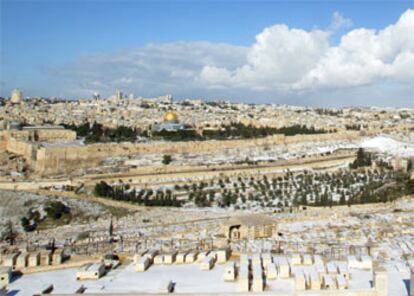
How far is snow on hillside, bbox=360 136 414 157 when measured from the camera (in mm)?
39625

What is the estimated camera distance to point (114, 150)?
37250mm

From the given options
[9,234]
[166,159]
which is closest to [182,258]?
[9,234]

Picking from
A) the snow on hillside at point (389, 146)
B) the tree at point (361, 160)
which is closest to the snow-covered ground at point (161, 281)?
the tree at point (361, 160)

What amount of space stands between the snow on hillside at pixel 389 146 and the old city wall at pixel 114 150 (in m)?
3.14

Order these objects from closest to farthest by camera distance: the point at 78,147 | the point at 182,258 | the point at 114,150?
the point at 182,258, the point at 78,147, the point at 114,150

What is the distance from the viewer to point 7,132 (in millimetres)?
40438

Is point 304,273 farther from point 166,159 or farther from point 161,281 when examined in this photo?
point 166,159

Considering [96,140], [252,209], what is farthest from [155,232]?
[96,140]

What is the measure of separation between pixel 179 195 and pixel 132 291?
751 inches

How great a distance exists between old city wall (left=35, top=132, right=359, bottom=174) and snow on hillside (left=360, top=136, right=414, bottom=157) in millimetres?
3136

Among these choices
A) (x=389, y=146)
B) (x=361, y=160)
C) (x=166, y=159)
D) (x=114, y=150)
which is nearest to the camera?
(x=166, y=159)

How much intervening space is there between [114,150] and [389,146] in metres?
18.2

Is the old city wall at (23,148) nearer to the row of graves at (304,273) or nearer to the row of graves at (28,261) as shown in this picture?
the row of graves at (28,261)

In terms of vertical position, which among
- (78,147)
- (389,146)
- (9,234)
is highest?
(389,146)
